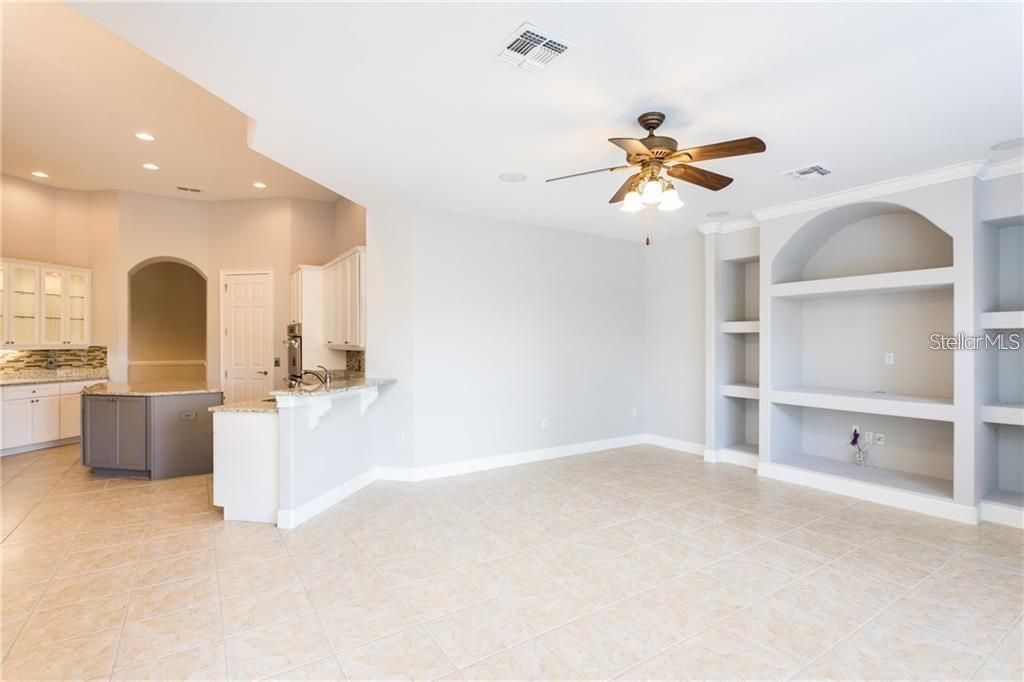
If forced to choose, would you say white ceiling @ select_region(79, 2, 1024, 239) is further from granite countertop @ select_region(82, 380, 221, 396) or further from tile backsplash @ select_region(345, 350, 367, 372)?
granite countertop @ select_region(82, 380, 221, 396)

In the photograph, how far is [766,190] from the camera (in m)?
4.42

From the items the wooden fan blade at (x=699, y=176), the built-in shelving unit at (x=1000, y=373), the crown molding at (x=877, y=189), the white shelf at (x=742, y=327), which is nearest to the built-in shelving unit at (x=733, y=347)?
the white shelf at (x=742, y=327)

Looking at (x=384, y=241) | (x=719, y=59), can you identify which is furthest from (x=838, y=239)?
(x=384, y=241)

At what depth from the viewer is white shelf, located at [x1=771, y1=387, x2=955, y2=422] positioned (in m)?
4.04

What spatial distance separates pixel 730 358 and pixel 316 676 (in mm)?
5271

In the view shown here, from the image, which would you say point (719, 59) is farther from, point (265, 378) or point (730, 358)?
point (265, 378)

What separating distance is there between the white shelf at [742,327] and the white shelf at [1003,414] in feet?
6.24

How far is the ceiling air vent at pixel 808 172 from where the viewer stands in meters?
3.85

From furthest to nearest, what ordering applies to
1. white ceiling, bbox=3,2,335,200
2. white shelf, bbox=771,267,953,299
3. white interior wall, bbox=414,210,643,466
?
white interior wall, bbox=414,210,643,466 → white shelf, bbox=771,267,953,299 → white ceiling, bbox=3,2,335,200

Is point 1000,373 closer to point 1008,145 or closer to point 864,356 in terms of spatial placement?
point 864,356

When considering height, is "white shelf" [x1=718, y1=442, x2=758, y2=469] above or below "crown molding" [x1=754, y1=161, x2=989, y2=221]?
below

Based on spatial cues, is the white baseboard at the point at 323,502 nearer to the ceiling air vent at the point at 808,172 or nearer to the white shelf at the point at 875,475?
the white shelf at the point at 875,475

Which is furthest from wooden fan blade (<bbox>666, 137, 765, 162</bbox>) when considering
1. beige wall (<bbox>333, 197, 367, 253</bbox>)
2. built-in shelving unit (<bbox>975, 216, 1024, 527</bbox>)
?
beige wall (<bbox>333, 197, 367, 253</bbox>)

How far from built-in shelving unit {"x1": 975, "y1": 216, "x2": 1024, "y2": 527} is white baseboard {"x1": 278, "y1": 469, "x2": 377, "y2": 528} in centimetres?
518
